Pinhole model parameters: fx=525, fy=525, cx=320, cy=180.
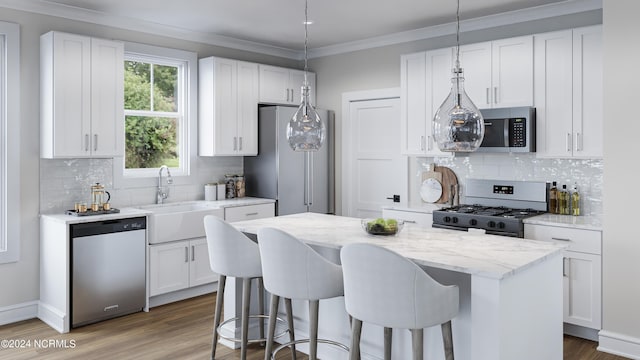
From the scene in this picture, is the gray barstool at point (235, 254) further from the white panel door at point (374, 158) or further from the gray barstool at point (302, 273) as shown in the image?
the white panel door at point (374, 158)

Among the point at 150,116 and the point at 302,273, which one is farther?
the point at 150,116

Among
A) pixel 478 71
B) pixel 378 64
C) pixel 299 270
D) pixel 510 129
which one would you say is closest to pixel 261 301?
pixel 299 270

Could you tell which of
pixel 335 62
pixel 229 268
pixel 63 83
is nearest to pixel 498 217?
pixel 229 268

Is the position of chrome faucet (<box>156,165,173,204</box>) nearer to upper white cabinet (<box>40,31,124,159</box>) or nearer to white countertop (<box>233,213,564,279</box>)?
upper white cabinet (<box>40,31,124,159</box>)

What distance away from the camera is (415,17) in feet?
16.2

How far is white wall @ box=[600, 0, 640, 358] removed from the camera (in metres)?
3.59

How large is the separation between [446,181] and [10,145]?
3.96 metres

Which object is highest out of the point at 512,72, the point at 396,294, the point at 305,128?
the point at 512,72

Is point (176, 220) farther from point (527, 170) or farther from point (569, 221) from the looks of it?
point (569, 221)

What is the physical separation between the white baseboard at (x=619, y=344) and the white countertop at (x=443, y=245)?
1262 millimetres

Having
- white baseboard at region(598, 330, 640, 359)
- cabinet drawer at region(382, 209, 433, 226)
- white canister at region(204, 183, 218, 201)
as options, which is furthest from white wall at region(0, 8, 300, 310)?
white baseboard at region(598, 330, 640, 359)

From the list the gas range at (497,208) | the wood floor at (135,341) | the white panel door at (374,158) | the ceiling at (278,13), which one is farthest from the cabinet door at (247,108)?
the gas range at (497,208)

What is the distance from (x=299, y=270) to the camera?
2.83m

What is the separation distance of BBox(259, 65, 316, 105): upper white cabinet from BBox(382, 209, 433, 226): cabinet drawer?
1668mm
